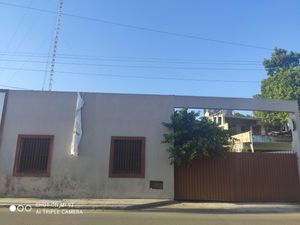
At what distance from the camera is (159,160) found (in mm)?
14430

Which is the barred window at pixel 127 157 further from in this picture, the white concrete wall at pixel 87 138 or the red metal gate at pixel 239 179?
the red metal gate at pixel 239 179

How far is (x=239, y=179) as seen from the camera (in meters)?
14.6

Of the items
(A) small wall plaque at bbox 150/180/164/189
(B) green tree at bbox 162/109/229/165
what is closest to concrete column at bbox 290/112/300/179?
(B) green tree at bbox 162/109/229/165

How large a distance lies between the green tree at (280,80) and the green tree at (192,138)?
631 inches

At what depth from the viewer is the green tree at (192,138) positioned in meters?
13.7

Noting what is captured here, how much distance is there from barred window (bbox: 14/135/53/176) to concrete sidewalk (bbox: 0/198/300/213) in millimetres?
1523

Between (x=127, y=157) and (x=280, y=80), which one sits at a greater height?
(x=280, y=80)

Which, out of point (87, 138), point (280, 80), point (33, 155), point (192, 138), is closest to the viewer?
point (192, 138)

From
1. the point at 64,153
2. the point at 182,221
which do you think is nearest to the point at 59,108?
the point at 64,153

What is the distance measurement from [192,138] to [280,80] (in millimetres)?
20801

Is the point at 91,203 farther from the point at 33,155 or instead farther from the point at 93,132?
the point at 33,155

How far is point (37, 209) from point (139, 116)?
603cm

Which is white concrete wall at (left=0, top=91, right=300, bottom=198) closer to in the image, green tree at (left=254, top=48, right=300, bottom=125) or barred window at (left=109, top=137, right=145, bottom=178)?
barred window at (left=109, top=137, right=145, bottom=178)

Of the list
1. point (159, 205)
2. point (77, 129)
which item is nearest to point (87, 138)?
point (77, 129)
